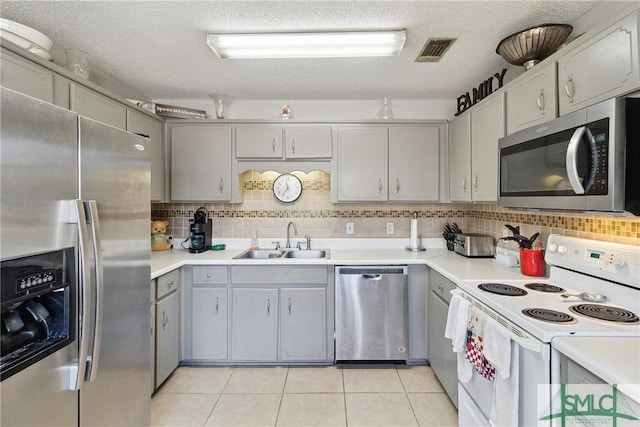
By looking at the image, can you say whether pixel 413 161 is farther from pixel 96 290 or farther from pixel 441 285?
pixel 96 290

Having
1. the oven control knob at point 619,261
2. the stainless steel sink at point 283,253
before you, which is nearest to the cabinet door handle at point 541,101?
the oven control knob at point 619,261

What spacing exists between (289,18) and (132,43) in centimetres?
108

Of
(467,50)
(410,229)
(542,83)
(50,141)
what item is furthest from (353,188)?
(50,141)

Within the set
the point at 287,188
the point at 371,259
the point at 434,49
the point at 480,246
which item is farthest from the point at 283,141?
the point at 480,246

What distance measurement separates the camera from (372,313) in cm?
263

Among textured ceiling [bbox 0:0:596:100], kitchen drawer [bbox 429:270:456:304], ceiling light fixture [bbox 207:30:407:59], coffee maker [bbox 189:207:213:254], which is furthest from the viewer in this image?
coffee maker [bbox 189:207:213:254]

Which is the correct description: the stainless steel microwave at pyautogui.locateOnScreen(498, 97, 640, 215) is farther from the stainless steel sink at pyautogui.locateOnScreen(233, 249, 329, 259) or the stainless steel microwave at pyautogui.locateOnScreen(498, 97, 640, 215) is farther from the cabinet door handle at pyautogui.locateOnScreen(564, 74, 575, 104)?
the stainless steel sink at pyautogui.locateOnScreen(233, 249, 329, 259)

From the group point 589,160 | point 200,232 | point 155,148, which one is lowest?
point 200,232

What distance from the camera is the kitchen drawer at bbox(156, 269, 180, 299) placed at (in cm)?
230

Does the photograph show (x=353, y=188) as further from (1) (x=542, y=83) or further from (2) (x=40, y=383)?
(2) (x=40, y=383)

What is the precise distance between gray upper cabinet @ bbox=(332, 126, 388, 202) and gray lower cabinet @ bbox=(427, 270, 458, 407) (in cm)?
92

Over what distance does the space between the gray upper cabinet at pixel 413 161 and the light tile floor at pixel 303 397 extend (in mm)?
1518

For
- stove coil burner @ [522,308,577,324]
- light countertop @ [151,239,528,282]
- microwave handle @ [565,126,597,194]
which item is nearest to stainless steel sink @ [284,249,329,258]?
light countertop @ [151,239,528,282]

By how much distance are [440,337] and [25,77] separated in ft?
9.46
